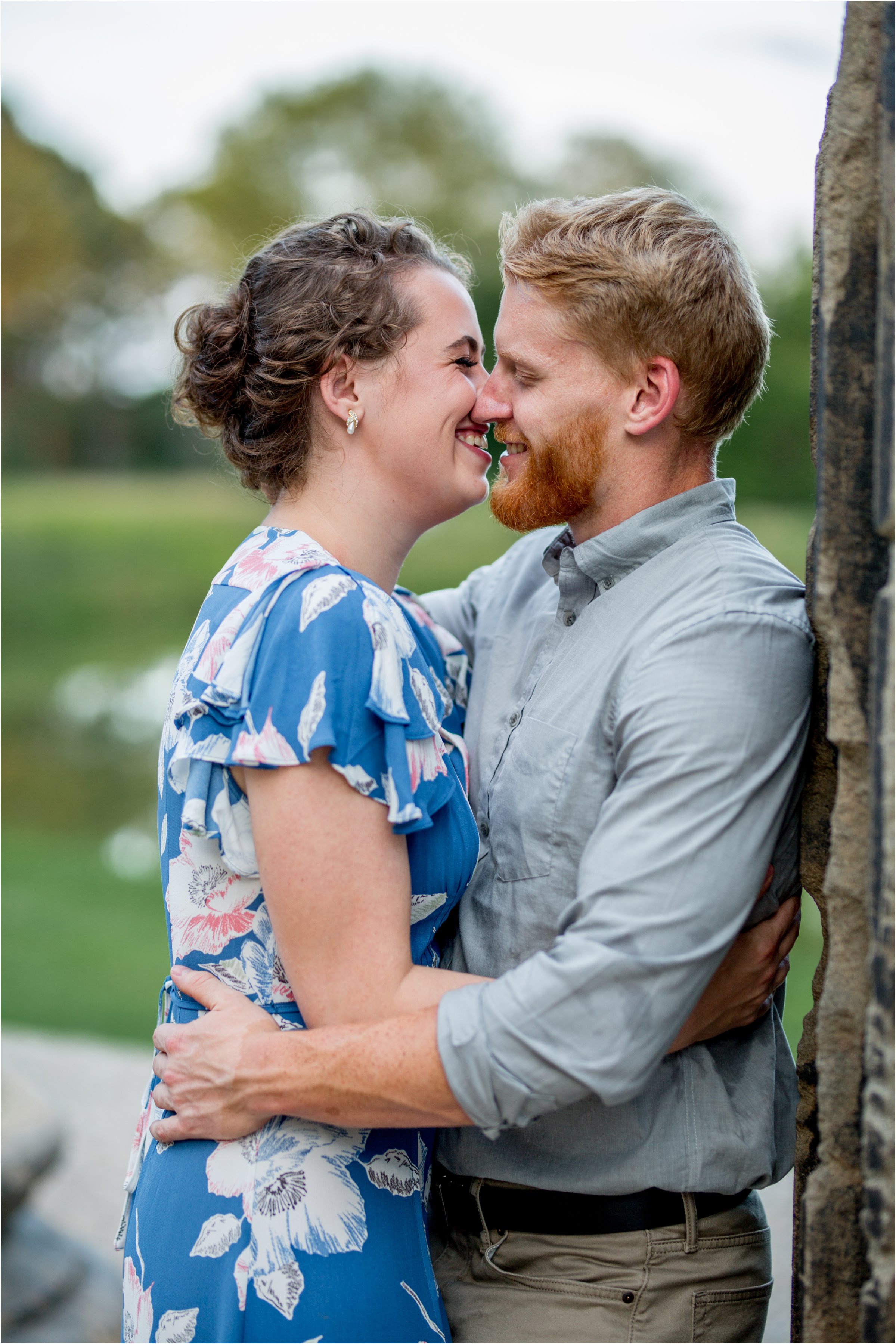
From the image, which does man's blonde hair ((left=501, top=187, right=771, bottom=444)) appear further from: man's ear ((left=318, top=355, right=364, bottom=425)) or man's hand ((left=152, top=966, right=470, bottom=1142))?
man's hand ((left=152, top=966, right=470, bottom=1142))

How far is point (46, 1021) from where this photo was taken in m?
7.12

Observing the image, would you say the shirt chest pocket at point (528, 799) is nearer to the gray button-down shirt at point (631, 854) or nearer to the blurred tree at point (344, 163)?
the gray button-down shirt at point (631, 854)

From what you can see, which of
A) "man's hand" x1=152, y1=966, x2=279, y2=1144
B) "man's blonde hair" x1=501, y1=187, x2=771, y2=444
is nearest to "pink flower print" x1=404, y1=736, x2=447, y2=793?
"man's hand" x1=152, y1=966, x2=279, y2=1144

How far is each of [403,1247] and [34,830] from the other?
10485 millimetres

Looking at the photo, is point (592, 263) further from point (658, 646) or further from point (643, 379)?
point (658, 646)

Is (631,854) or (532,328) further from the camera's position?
(532,328)

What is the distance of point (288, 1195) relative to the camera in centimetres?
175

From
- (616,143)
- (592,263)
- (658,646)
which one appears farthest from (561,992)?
(616,143)

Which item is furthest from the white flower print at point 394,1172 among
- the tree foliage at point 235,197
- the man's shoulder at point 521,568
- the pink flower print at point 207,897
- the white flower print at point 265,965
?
the tree foliage at point 235,197

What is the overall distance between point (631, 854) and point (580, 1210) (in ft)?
2.22

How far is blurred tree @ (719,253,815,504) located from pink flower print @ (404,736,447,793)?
18.8 m

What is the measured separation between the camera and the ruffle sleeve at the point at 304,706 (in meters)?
1.70

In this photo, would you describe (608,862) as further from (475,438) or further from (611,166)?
(611,166)

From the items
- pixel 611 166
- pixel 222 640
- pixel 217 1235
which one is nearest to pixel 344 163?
pixel 611 166
